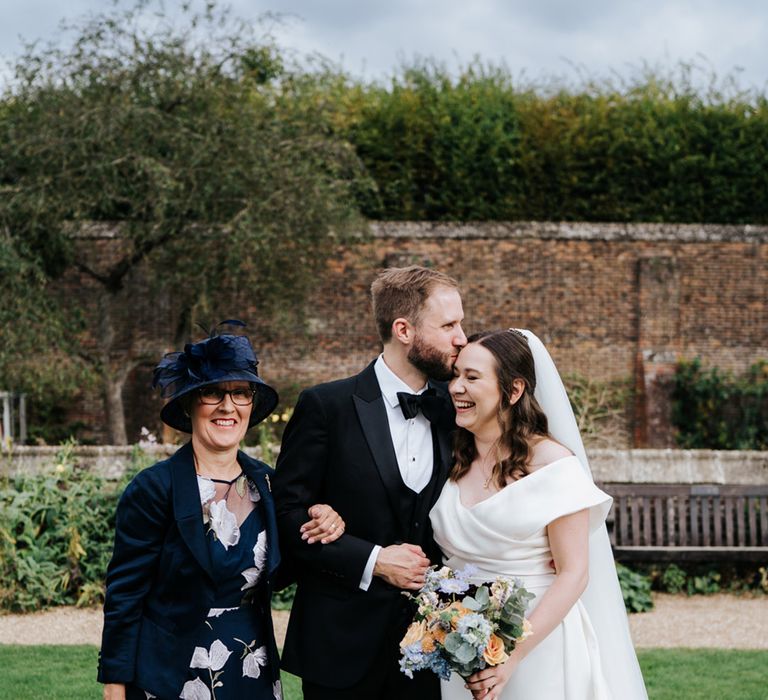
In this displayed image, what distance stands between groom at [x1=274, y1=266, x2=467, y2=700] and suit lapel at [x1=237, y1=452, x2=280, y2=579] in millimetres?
101

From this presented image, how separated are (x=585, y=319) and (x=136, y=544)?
1300 centimetres

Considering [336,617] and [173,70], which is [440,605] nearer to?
[336,617]

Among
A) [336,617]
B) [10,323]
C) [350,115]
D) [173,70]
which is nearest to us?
[336,617]

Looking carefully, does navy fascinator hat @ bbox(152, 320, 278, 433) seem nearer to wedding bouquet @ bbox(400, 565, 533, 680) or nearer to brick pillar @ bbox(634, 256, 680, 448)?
wedding bouquet @ bbox(400, 565, 533, 680)

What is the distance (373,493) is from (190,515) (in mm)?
627

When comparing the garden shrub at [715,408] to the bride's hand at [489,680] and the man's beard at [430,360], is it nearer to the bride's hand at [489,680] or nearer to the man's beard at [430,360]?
the man's beard at [430,360]

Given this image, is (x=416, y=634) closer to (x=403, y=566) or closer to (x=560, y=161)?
(x=403, y=566)

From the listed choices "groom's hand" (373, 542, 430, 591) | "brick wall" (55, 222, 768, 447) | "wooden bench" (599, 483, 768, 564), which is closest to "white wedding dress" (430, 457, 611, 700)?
"groom's hand" (373, 542, 430, 591)

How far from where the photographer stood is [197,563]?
297 centimetres

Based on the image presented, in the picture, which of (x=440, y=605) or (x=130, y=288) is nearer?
(x=440, y=605)

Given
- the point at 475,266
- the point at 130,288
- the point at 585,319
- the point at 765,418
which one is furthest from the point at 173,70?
the point at 765,418

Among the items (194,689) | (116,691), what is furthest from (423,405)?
(116,691)

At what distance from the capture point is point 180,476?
3.02 m

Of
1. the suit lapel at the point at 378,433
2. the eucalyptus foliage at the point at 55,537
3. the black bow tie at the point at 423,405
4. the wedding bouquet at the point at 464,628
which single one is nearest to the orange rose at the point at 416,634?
the wedding bouquet at the point at 464,628
